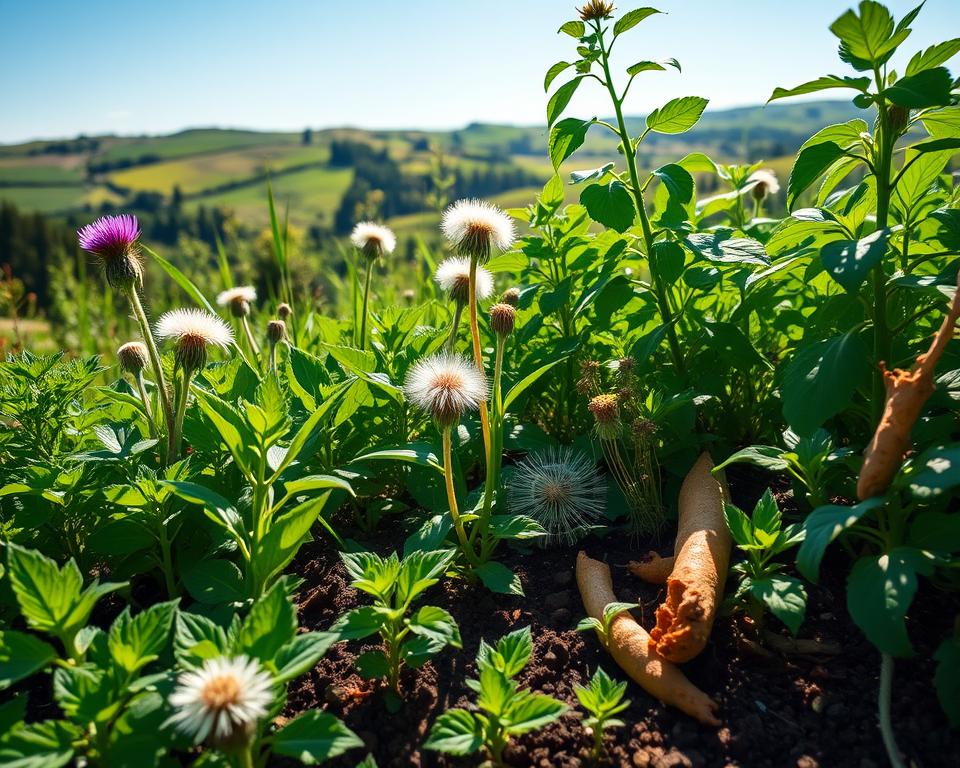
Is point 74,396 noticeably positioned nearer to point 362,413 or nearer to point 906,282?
point 362,413

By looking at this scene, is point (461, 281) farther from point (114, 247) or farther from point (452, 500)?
point (114, 247)

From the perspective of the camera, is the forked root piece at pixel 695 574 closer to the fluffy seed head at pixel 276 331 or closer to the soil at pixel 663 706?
the soil at pixel 663 706

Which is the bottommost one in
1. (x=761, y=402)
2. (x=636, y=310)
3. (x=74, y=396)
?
(x=761, y=402)

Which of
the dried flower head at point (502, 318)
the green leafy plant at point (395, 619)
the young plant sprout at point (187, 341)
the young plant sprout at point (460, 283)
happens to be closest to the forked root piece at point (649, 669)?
the green leafy plant at point (395, 619)

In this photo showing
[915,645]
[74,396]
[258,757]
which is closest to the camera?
[258,757]

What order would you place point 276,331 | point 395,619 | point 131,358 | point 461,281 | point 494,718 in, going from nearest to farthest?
1. point 494,718
2. point 395,619
3. point 131,358
4. point 461,281
5. point 276,331

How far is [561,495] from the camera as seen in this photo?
6.75 ft

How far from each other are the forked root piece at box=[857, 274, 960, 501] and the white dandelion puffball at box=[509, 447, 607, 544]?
33.6 inches

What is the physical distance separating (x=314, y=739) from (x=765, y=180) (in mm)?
2773

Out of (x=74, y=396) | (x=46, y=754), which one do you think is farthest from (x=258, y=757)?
(x=74, y=396)

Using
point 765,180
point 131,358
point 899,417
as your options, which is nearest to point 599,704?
point 899,417

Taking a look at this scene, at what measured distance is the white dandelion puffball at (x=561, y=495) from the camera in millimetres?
2057

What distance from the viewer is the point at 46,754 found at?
113 centimetres

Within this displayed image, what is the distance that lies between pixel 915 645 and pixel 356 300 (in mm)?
2455
